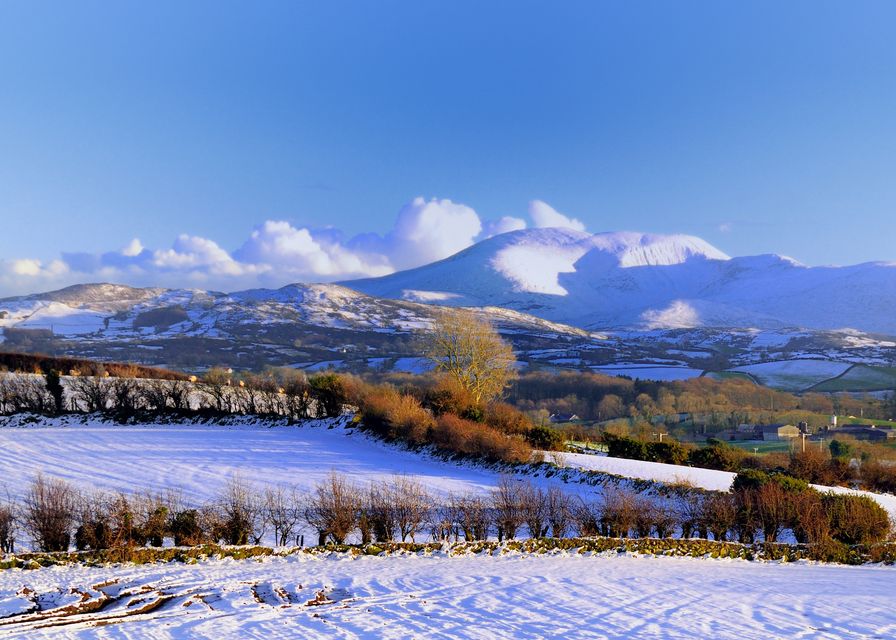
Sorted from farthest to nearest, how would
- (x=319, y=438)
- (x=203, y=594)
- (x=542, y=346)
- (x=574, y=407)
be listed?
(x=542, y=346) < (x=574, y=407) < (x=319, y=438) < (x=203, y=594)

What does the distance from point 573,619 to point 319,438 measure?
2875 centimetres

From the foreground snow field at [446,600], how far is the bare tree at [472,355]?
30957 millimetres

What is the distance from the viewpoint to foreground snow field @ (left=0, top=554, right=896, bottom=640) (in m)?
12.4

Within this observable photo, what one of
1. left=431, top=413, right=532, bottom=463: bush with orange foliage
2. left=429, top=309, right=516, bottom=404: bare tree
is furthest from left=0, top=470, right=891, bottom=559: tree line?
left=429, top=309, right=516, bottom=404: bare tree

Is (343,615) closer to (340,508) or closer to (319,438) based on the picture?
(340,508)

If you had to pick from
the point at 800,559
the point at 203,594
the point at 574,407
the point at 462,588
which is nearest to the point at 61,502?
→ the point at 203,594

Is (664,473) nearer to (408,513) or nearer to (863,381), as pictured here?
(408,513)

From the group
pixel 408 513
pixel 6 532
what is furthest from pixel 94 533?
pixel 408 513

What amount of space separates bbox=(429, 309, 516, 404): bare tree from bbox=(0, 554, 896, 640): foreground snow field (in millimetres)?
30957

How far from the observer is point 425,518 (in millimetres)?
20891

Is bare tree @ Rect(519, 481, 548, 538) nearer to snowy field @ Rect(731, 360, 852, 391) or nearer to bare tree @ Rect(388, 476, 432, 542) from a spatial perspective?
bare tree @ Rect(388, 476, 432, 542)

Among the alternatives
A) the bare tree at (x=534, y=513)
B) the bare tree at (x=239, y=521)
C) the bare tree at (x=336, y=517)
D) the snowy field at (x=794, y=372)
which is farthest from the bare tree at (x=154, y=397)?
the snowy field at (x=794, y=372)

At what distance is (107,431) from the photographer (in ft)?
132

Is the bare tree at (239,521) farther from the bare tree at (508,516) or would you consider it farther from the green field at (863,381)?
the green field at (863,381)
